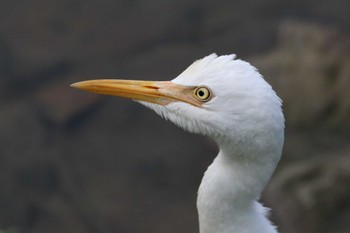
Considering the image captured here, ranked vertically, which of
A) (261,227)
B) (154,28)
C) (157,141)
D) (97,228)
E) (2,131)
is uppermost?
(154,28)

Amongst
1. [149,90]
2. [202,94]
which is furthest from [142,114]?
[202,94]

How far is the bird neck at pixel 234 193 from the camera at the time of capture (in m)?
3.96

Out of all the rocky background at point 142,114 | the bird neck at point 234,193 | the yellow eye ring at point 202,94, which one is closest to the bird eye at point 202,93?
the yellow eye ring at point 202,94

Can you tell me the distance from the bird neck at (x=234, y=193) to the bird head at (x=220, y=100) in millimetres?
153

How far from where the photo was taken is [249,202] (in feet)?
13.6

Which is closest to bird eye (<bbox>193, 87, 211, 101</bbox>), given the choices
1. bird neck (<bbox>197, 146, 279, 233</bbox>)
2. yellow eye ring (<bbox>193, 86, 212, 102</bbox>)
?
yellow eye ring (<bbox>193, 86, 212, 102</bbox>)

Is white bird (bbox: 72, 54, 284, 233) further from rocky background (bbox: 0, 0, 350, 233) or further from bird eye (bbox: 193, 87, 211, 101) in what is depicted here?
rocky background (bbox: 0, 0, 350, 233)

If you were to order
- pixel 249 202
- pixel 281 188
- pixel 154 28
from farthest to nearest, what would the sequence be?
1. pixel 154 28
2. pixel 281 188
3. pixel 249 202

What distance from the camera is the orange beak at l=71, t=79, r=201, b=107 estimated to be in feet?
13.1

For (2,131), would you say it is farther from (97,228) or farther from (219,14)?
(219,14)

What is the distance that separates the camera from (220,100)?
3822mm

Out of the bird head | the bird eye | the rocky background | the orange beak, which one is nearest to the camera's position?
the bird head

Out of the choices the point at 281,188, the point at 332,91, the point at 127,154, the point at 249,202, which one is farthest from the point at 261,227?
the point at 127,154

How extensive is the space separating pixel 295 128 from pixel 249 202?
14.5ft
